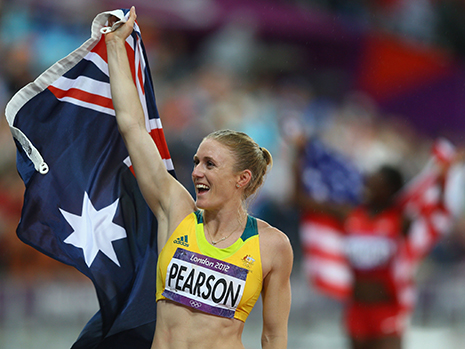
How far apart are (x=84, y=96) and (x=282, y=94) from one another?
24.5 feet

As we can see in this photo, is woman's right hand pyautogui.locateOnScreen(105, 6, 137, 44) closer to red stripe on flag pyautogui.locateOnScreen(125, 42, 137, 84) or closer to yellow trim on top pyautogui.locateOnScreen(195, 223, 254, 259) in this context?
red stripe on flag pyautogui.locateOnScreen(125, 42, 137, 84)

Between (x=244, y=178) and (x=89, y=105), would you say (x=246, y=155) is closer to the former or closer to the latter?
(x=244, y=178)

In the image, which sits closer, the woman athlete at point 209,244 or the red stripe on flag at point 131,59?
the woman athlete at point 209,244

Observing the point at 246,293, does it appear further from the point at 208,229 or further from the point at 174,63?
the point at 174,63

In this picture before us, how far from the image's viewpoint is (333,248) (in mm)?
8180

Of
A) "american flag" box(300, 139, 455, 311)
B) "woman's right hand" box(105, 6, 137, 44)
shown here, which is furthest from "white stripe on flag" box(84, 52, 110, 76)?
"american flag" box(300, 139, 455, 311)

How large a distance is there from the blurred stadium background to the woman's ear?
4.52m

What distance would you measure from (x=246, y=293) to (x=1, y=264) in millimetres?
4827

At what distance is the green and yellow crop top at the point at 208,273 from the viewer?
8.97 feet

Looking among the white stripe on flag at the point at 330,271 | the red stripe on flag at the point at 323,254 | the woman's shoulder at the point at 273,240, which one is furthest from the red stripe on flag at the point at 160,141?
the red stripe on flag at the point at 323,254

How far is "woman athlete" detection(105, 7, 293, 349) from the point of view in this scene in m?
2.74

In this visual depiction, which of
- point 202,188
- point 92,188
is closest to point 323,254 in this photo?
point 92,188

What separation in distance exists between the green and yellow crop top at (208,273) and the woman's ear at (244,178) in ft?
0.92

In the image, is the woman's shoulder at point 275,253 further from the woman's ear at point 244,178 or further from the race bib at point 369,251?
the race bib at point 369,251
